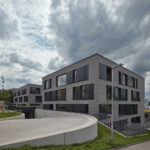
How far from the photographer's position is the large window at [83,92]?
23672mm

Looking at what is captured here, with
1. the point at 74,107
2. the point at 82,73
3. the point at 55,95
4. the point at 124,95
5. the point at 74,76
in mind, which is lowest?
the point at 74,107

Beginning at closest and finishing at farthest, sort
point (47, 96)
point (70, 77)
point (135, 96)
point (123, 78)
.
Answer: point (70, 77), point (123, 78), point (135, 96), point (47, 96)

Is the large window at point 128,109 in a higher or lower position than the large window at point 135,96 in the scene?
lower

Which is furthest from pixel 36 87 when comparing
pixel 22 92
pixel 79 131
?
pixel 79 131

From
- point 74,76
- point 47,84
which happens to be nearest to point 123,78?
point 74,76

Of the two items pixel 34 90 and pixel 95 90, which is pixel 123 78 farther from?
pixel 34 90

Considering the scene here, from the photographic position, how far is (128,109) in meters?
32.9

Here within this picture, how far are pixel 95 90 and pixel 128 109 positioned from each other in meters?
16.0

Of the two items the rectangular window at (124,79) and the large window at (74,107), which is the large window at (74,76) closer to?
the large window at (74,107)

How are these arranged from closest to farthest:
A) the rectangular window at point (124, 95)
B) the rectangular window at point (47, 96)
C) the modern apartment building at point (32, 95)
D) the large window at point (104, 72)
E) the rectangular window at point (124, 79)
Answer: the large window at point (104, 72) < the rectangular window at point (124, 95) < the rectangular window at point (124, 79) < the rectangular window at point (47, 96) < the modern apartment building at point (32, 95)

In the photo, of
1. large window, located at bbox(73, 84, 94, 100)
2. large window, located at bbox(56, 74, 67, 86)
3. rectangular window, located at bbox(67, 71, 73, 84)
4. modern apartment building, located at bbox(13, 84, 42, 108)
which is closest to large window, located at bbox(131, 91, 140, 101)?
large window, located at bbox(73, 84, 94, 100)

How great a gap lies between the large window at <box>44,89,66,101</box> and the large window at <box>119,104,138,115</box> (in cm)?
1446

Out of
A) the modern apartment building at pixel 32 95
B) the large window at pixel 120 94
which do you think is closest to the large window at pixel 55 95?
the large window at pixel 120 94

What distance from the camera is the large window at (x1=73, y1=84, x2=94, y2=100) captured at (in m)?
23.7
